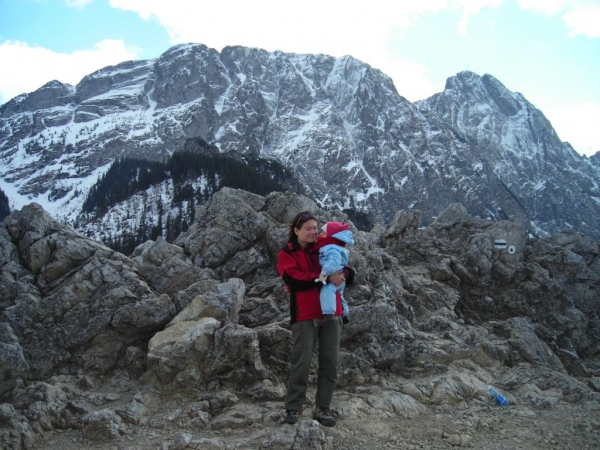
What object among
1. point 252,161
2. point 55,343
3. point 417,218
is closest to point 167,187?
point 252,161

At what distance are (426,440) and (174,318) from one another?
6550 millimetres

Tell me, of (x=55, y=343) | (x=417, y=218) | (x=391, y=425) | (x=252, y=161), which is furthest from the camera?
(x=252, y=161)

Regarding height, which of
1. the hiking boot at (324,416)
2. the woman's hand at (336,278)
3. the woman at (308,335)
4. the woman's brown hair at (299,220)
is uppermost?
the woman's brown hair at (299,220)

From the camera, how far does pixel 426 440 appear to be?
7.09 meters

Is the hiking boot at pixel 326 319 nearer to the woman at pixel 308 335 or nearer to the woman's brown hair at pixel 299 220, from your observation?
the woman at pixel 308 335

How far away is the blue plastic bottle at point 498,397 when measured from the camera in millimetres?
8859

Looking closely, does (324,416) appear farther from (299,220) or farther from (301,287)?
(299,220)

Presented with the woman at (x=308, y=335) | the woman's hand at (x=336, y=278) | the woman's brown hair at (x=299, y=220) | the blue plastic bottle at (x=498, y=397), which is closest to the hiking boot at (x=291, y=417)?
the woman at (x=308, y=335)

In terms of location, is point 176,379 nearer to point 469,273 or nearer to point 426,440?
point 426,440

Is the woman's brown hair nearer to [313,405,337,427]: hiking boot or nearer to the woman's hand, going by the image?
the woman's hand

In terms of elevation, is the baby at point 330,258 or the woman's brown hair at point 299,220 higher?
the woman's brown hair at point 299,220

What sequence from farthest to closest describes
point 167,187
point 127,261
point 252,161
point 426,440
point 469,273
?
point 252,161, point 167,187, point 469,273, point 127,261, point 426,440

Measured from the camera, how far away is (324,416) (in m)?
7.25

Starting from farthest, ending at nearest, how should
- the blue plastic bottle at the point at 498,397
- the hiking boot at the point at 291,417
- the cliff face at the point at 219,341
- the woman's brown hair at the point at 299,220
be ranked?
the blue plastic bottle at the point at 498,397 → the cliff face at the point at 219,341 → the woman's brown hair at the point at 299,220 → the hiking boot at the point at 291,417
